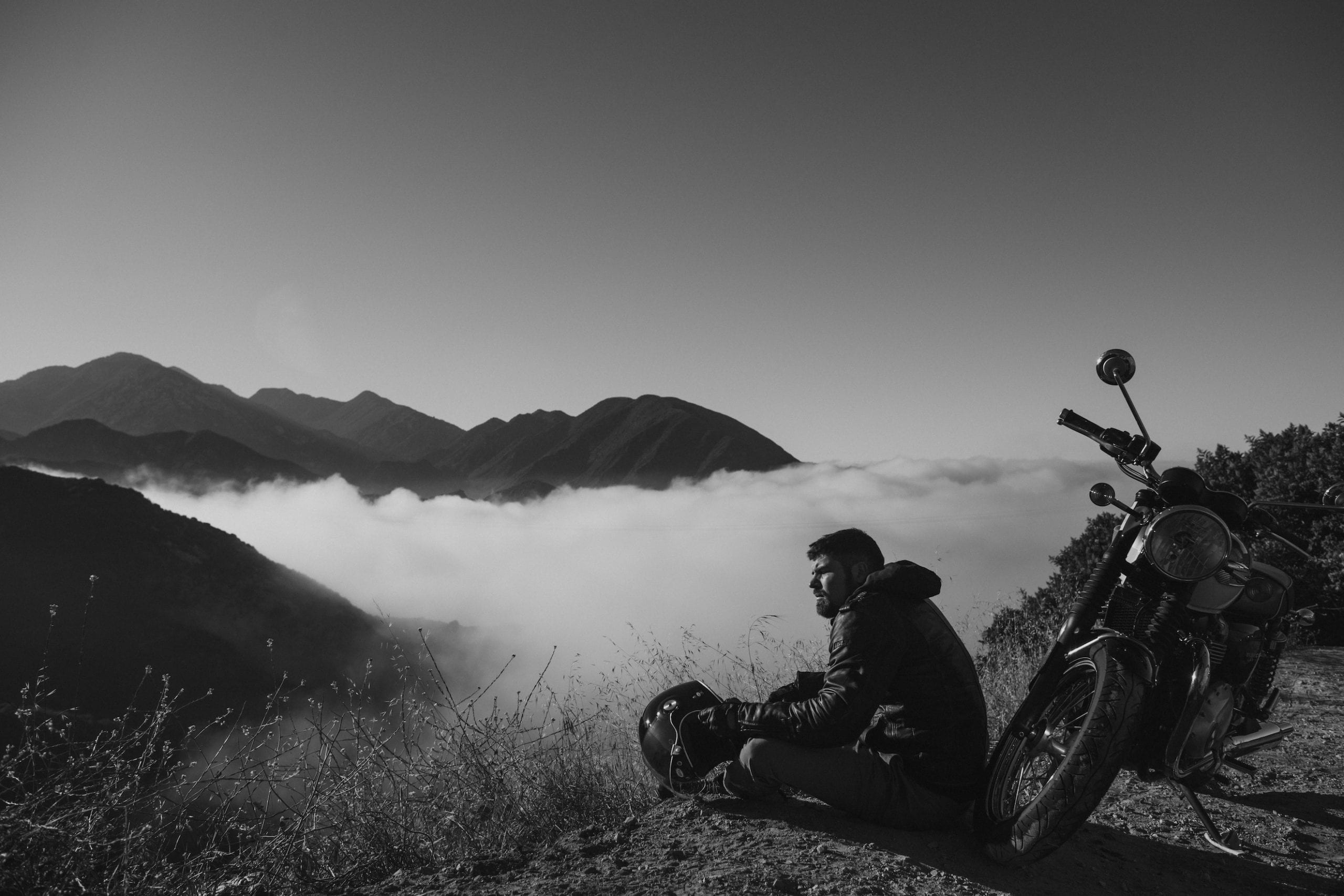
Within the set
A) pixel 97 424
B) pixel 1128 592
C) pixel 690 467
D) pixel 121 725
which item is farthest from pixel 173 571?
pixel 690 467

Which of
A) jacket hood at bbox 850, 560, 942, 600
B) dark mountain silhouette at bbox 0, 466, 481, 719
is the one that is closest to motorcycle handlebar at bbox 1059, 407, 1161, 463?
jacket hood at bbox 850, 560, 942, 600

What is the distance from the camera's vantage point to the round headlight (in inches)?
107

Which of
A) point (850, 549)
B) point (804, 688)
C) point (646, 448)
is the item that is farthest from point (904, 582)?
point (646, 448)

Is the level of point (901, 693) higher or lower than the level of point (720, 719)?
higher

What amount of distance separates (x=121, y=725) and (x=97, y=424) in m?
149

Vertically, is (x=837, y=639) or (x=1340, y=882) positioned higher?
(x=837, y=639)

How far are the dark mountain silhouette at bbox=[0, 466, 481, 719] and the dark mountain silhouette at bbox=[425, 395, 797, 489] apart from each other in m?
132

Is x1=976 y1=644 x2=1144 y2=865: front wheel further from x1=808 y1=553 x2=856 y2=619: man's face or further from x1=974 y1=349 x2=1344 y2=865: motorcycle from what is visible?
x1=808 y1=553 x2=856 y2=619: man's face

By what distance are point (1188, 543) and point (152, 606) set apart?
163ft

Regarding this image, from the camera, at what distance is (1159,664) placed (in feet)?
9.11

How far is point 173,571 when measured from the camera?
43.6 m

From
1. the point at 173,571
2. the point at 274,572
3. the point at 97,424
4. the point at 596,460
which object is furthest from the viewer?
the point at 596,460

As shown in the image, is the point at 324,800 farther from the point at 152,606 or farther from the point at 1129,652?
the point at 152,606

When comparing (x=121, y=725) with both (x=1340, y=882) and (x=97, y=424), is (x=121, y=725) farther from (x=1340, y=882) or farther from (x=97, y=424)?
(x=97, y=424)
